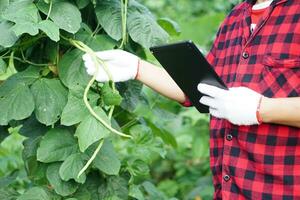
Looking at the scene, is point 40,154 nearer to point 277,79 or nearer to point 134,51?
point 134,51

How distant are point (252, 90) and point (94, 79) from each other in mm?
365

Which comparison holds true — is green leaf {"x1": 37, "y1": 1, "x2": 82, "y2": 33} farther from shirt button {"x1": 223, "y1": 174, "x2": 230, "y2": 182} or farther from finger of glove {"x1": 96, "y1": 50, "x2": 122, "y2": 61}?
shirt button {"x1": 223, "y1": 174, "x2": 230, "y2": 182}

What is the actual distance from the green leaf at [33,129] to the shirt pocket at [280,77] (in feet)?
1.89

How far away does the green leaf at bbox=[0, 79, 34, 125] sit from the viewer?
1.44m

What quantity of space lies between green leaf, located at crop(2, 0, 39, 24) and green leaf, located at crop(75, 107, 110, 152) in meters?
0.26

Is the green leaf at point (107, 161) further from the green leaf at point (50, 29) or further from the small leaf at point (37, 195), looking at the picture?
the green leaf at point (50, 29)

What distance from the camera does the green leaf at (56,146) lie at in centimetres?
145

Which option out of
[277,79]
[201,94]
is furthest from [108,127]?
[277,79]

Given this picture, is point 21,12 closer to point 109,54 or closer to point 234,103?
point 109,54

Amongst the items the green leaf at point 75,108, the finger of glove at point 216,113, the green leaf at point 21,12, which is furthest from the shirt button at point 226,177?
the green leaf at point 21,12

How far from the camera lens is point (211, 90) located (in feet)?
4.57

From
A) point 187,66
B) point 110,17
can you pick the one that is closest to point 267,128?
point 187,66

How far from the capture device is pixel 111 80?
4.79 feet

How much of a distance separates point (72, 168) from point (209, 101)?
1.17 ft
